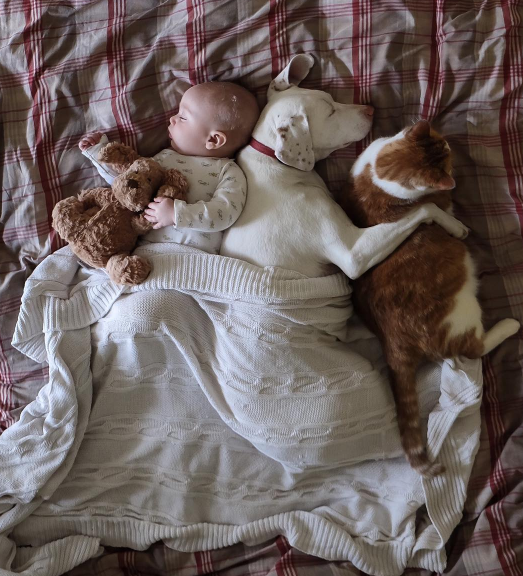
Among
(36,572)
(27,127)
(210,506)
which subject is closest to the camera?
(36,572)

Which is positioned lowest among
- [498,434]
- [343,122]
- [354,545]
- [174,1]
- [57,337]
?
[354,545]

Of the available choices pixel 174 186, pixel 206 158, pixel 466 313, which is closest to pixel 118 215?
pixel 174 186

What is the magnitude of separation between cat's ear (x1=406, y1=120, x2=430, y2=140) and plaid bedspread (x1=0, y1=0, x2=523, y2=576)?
0.16 meters

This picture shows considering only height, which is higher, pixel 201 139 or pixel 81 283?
pixel 201 139

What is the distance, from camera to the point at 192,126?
5.02 ft

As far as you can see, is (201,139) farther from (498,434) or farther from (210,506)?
(498,434)

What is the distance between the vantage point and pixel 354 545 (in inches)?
57.4

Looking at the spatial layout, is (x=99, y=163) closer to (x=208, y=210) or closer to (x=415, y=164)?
(x=208, y=210)

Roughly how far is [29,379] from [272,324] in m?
0.72

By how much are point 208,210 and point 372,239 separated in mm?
412

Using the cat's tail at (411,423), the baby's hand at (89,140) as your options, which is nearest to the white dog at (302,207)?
the cat's tail at (411,423)

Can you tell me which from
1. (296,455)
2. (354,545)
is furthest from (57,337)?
(354,545)

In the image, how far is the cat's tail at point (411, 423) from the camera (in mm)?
1464

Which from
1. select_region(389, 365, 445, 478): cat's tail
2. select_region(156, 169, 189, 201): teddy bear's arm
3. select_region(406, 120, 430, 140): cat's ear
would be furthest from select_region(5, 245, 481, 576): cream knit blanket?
select_region(406, 120, 430, 140): cat's ear
